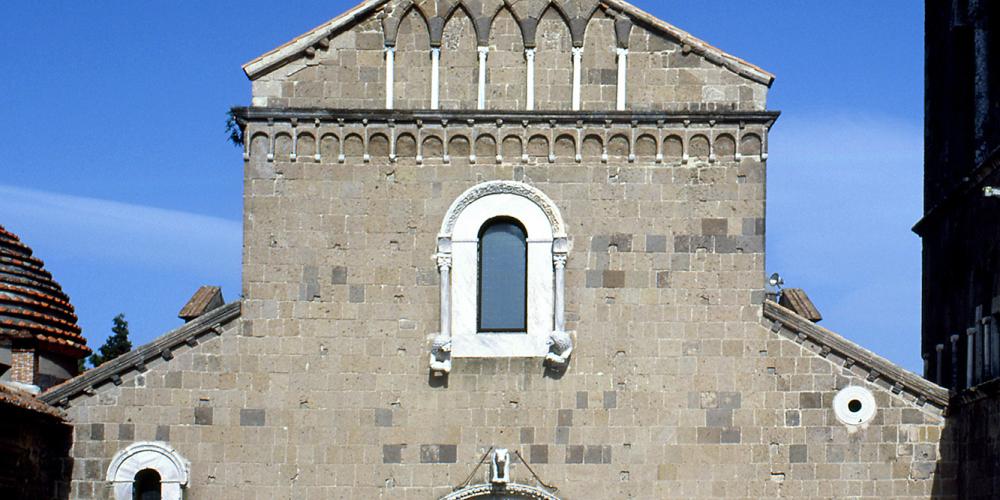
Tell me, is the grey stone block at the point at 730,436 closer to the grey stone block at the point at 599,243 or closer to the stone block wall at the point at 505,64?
the grey stone block at the point at 599,243

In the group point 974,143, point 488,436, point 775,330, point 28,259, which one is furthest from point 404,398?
point 974,143

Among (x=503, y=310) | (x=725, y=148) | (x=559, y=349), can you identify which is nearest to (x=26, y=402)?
(x=503, y=310)

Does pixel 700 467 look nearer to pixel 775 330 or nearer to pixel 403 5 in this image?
pixel 775 330

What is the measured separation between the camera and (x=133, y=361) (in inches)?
896

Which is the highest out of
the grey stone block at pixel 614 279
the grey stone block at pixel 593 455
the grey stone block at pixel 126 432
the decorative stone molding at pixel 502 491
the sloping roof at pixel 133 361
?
the grey stone block at pixel 614 279

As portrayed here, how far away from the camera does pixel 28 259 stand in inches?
1017

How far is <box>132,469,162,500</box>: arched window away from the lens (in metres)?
22.8

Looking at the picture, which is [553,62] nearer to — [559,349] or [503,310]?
[503,310]

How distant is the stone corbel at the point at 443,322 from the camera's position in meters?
22.8

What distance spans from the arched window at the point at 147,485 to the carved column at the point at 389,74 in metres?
5.76

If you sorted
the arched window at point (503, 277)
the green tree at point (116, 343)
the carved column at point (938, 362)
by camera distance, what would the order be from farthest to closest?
the green tree at point (116, 343) < the carved column at point (938, 362) < the arched window at point (503, 277)

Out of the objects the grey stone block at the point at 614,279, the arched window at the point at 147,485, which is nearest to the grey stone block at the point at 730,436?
the grey stone block at the point at 614,279

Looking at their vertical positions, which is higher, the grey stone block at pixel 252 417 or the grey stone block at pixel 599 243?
the grey stone block at pixel 599 243

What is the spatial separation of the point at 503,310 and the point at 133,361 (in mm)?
4884
